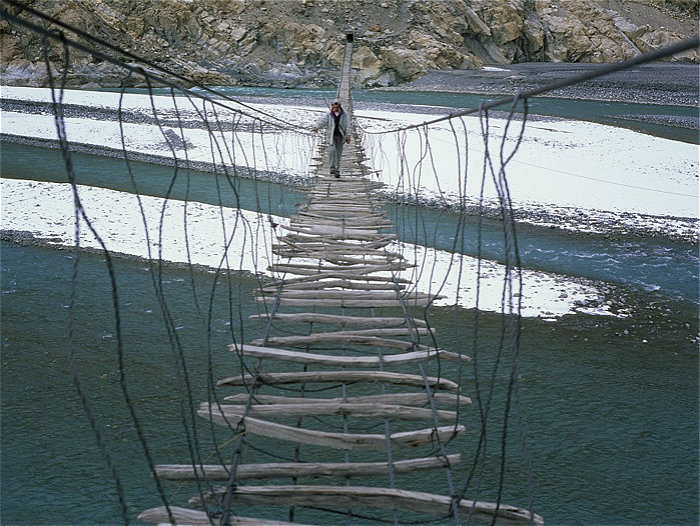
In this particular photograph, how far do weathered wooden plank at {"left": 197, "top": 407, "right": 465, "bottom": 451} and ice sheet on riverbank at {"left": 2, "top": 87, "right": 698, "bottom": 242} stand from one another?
2395 millimetres

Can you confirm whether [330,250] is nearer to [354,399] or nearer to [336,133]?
[354,399]

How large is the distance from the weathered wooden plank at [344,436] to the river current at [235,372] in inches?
6.5

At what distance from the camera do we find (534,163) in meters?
6.94

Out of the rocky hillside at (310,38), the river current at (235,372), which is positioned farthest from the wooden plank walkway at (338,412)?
the rocky hillside at (310,38)

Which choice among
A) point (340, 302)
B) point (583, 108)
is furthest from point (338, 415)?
point (583, 108)

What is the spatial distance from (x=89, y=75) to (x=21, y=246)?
15.4m

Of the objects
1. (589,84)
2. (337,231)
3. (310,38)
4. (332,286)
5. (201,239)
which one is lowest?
(201,239)

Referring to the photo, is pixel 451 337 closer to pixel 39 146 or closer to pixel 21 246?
pixel 21 246

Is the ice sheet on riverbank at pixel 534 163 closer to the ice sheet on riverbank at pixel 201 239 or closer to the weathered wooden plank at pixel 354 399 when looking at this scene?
the ice sheet on riverbank at pixel 201 239

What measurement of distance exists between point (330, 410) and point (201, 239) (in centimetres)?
297

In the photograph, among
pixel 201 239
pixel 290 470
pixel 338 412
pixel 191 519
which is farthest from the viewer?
pixel 201 239

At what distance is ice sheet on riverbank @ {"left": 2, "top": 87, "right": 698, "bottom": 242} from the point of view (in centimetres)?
518

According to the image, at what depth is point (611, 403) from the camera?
244 centimetres

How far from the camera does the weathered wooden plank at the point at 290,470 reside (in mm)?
1100
